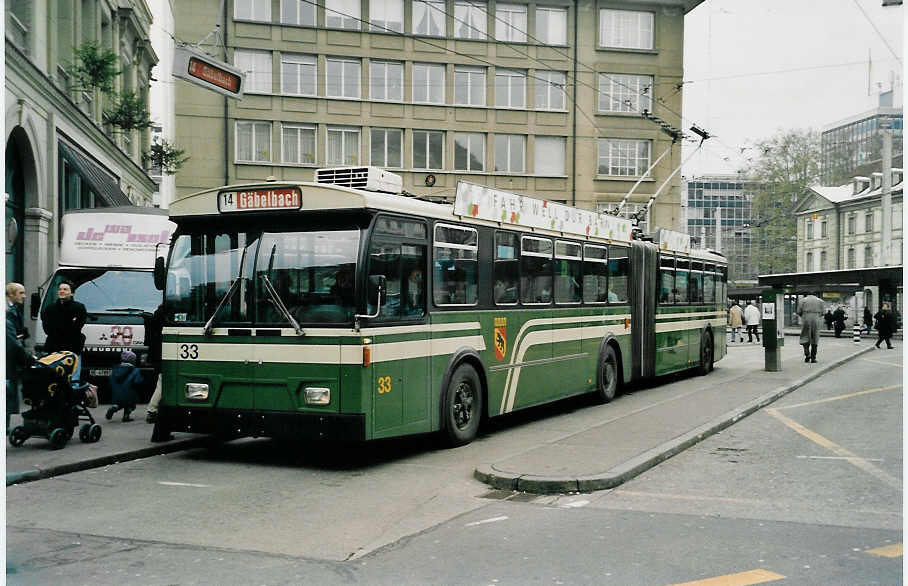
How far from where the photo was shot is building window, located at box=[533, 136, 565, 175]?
4391 cm

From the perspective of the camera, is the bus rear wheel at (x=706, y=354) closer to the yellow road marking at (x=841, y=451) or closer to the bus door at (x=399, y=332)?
the yellow road marking at (x=841, y=451)

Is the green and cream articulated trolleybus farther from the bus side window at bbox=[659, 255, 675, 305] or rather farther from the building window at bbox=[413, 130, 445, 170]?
the building window at bbox=[413, 130, 445, 170]

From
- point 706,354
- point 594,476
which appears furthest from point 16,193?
point 594,476

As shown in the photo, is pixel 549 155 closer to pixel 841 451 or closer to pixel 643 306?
pixel 643 306

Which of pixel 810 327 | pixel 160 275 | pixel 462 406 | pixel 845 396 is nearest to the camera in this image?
pixel 160 275

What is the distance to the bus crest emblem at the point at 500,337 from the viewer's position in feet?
→ 37.6

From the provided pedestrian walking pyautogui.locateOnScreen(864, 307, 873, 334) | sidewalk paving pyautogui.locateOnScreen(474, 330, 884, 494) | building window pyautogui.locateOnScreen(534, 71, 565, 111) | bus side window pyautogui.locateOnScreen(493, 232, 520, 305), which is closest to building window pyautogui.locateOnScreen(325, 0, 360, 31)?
building window pyautogui.locateOnScreen(534, 71, 565, 111)

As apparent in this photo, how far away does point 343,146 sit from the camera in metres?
41.5

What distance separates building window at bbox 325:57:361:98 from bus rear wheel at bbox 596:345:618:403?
1106 inches

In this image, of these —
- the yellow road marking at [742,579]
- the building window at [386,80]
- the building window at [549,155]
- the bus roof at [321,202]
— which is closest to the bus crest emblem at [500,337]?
the bus roof at [321,202]

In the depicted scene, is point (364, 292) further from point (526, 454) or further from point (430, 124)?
point (430, 124)

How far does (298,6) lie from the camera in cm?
3975

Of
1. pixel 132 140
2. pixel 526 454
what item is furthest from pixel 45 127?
pixel 526 454

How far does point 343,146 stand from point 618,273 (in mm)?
27454
